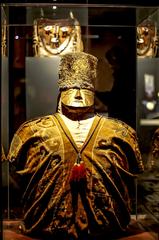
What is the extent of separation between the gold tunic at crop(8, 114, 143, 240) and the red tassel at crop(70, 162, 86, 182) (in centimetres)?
1

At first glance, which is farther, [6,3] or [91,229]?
[91,229]

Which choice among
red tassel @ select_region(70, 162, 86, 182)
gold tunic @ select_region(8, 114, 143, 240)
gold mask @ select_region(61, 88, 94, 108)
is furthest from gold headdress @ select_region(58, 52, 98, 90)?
red tassel @ select_region(70, 162, 86, 182)

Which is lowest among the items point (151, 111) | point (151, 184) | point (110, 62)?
point (151, 184)

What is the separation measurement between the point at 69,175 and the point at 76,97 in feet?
1.00

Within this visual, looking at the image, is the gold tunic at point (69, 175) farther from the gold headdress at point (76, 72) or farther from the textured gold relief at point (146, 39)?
the textured gold relief at point (146, 39)

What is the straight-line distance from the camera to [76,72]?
209cm

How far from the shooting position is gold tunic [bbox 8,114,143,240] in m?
2.02

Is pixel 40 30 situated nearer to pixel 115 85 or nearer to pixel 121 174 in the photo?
pixel 115 85

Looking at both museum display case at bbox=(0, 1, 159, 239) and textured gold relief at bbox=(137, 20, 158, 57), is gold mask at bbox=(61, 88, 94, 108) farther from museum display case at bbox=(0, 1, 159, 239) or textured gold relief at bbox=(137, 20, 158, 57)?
textured gold relief at bbox=(137, 20, 158, 57)

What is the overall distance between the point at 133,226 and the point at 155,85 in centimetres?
56

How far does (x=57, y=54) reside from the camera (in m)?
2.13

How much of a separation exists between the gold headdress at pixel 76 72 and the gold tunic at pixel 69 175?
139 millimetres

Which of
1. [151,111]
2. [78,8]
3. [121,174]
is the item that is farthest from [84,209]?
[78,8]

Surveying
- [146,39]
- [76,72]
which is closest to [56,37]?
[76,72]
